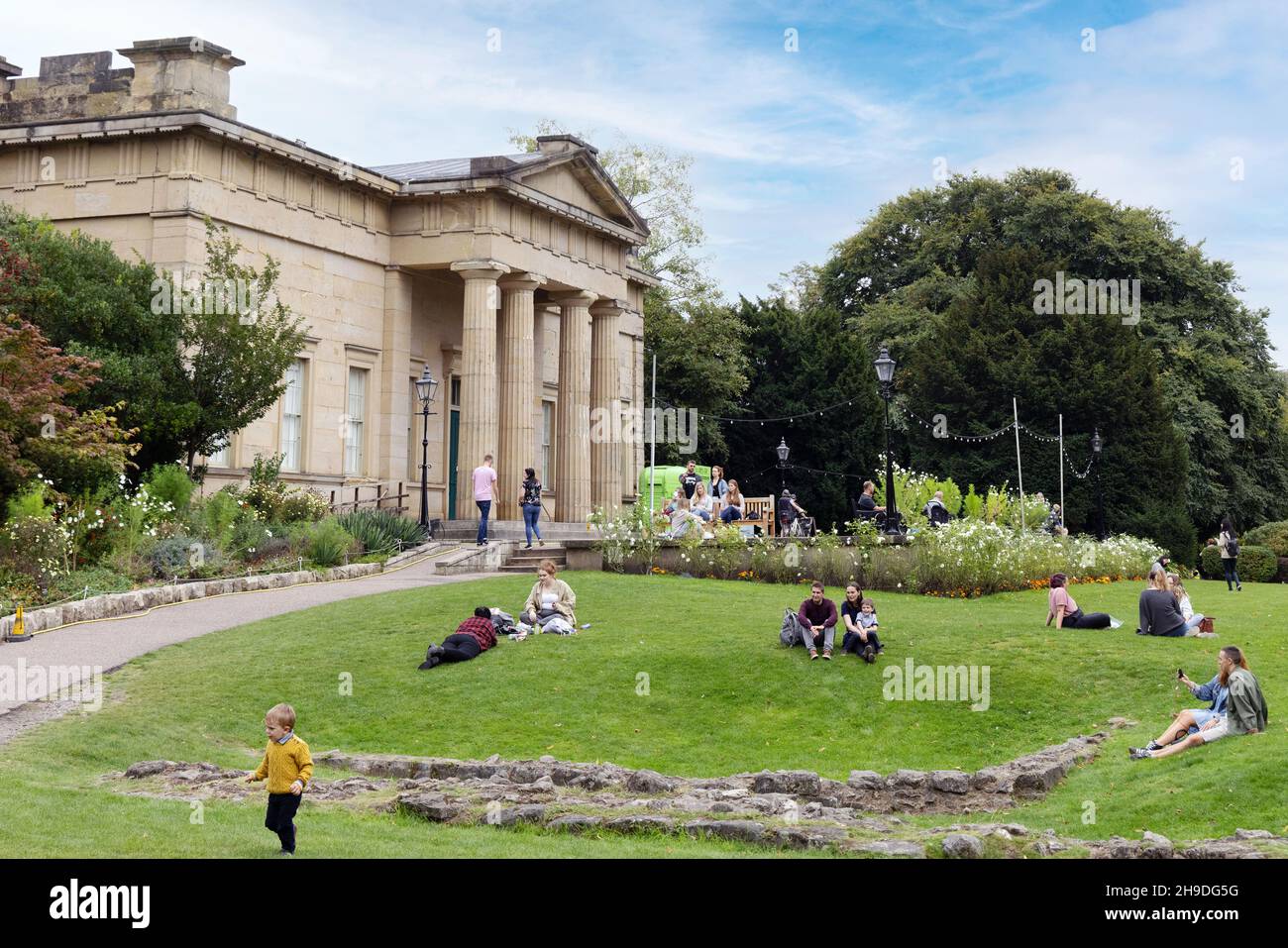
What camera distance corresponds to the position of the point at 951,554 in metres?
27.4

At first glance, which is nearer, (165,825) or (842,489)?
(165,825)

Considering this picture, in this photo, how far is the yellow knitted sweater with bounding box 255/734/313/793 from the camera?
33.0 feet

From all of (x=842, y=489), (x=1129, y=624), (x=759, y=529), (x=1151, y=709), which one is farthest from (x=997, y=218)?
(x=1151, y=709)

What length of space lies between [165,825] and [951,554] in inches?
757

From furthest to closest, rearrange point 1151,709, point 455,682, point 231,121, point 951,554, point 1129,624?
point 231,121 → point 951,554 → point 1129,624 → point 455,682 → point 1151,709

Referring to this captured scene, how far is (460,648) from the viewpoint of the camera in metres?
19.3

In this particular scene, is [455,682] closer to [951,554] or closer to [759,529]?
[951,554]

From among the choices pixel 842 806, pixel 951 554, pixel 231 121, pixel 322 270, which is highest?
pixel 231 121

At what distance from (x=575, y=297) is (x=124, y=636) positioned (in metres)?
24.4

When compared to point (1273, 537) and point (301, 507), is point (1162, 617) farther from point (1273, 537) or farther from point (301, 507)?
point (1273, 537)

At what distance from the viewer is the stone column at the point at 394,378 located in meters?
38.0

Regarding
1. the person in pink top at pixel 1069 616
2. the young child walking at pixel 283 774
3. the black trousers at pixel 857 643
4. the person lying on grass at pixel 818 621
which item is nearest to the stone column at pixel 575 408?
the person in pink top at pixel 1069 616

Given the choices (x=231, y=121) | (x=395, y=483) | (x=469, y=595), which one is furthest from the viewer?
(x=395, y=483)

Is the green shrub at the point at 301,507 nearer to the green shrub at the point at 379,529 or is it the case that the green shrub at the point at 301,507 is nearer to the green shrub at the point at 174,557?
the green shrub at the point at 379,529
